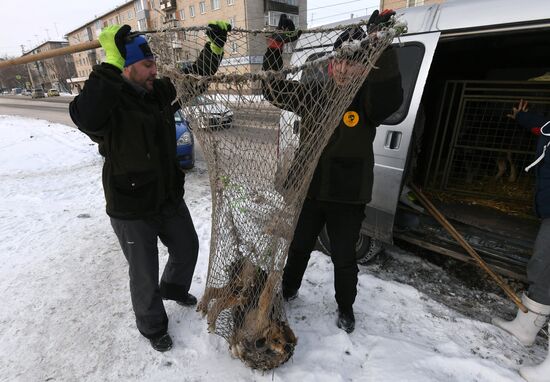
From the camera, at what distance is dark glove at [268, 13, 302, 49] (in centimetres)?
180

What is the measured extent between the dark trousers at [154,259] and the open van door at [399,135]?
1580 millimetres

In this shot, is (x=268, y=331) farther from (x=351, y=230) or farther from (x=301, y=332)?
(x=351, y=230)

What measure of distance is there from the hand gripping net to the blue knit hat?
48 mm

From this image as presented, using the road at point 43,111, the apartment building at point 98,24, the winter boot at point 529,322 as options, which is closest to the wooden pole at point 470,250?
the winter boot at point 529,322

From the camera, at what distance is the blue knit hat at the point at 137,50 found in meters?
1.77

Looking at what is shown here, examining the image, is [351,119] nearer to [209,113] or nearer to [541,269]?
[209,113]

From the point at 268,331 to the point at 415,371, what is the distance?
97cm

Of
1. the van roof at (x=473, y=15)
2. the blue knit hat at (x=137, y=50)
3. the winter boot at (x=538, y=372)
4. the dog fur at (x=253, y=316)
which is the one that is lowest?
the winter boot at (x=538, y=372)

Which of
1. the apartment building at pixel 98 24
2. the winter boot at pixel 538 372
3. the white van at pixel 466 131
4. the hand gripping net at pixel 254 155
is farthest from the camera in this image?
the apartment building at pixel 98 24

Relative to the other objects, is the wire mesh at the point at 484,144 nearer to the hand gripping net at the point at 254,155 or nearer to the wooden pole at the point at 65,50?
the hand gripping net at the point at 254,155

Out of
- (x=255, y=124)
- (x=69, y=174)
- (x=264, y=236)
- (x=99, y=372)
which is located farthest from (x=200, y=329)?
(x=69, y=174)

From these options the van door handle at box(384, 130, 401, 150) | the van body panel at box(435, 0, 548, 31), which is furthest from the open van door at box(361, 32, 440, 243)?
the van body panel at box(435, 0, 548, 31)

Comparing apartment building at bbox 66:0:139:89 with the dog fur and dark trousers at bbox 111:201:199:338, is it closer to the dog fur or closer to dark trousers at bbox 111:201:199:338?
dark trousers at bbox 111:201:199:338

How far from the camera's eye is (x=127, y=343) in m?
2.28
